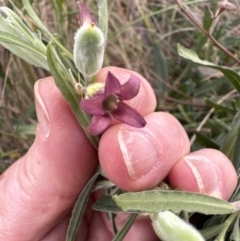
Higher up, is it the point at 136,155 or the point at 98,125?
the point at 98,125

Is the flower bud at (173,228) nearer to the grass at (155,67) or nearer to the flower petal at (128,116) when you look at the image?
the flower petal at (128,116)

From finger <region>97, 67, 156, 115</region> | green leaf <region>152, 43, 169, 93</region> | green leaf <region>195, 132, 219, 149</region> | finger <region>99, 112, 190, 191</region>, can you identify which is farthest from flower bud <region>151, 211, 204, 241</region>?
green leaf <region>152, 43, 169, 93</region>

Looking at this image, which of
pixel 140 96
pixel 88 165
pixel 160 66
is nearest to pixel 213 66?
pixel 140 96

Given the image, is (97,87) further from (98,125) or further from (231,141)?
(231,141)

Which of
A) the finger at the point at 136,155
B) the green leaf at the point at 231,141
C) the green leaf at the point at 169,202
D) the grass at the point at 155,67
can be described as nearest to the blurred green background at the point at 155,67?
the grass at the point at 155,67

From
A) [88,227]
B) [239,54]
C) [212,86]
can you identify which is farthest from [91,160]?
[239,54]

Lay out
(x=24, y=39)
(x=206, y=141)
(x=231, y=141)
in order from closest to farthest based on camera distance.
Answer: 1. (x=24, y=39)
2. (x=231, y=141)
3. (x=206, y=141)
